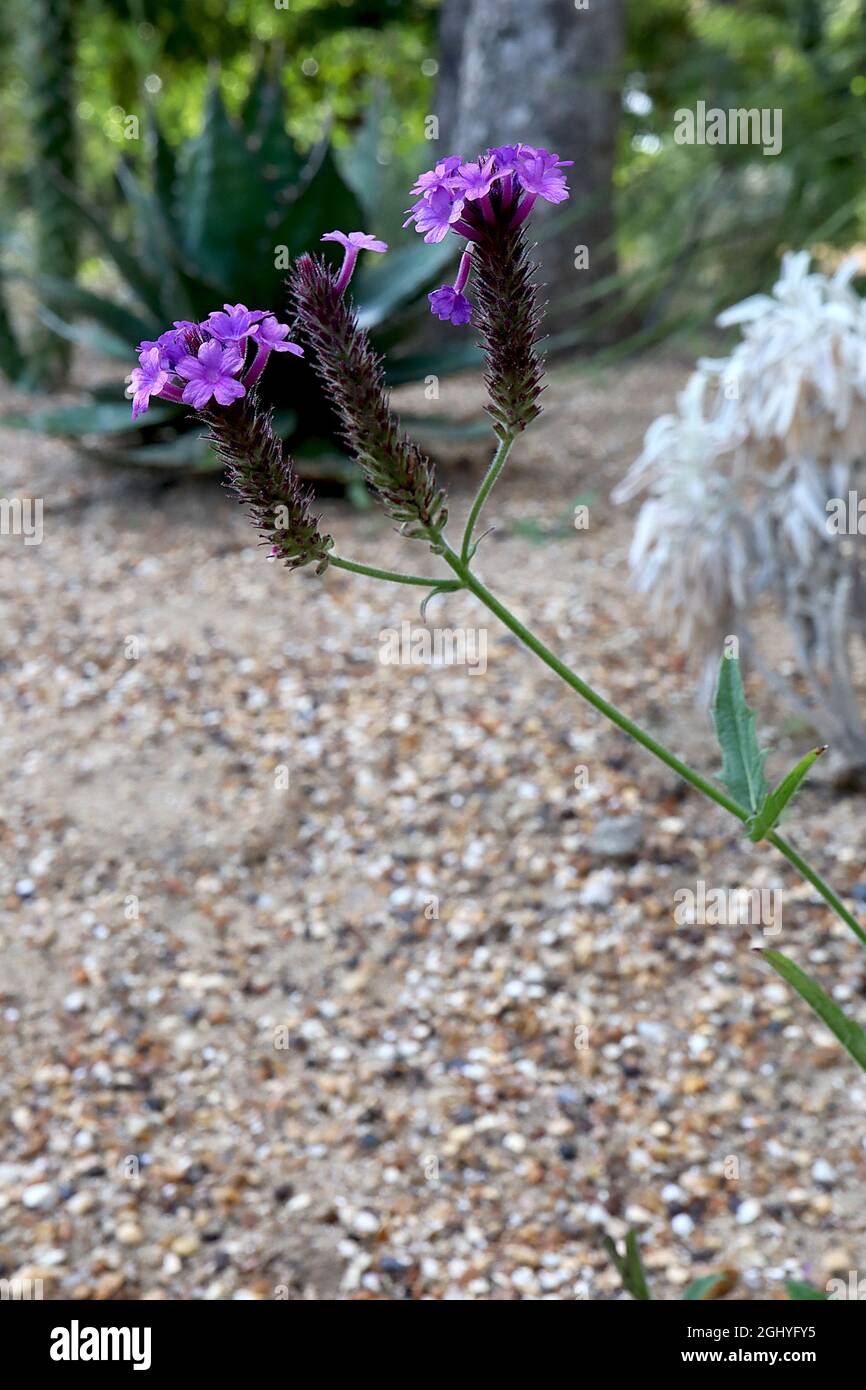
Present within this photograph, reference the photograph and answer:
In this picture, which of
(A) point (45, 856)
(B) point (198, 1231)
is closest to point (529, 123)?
(A) point (45, 856)

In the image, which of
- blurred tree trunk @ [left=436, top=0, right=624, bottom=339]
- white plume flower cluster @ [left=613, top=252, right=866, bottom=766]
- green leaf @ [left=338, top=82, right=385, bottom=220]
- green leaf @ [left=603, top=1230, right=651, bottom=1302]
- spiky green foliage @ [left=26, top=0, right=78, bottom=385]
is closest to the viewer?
green leaf @ [left=603, top=1230, right=651, bottom=1302]

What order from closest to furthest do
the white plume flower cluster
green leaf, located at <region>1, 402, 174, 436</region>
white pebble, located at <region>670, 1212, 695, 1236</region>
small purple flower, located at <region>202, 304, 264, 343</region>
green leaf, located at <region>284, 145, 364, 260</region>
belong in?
small purple flower, located at <region>202, 304, 264, 343</region>, white pebble, located at <region>670, 1212, 695, 1236</region>, the white plume flower cluster, green leaf, located at <region>284, 145, 364, 260</region>, green leaf, located at <region>1, 402, 174, 436</region>

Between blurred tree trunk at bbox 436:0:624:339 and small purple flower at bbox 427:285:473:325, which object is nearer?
small purple flower at bbox 427:285:473:325

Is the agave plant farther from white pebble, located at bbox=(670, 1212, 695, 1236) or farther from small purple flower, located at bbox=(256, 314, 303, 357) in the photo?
small purple flower, located at bbox=(256, 314, 303, 357)

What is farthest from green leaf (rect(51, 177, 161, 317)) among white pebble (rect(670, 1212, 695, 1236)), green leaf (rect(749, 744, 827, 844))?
green leaf (rect(749, 744, 827, 844))

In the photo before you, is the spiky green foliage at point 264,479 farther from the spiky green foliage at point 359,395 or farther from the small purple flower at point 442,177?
the small purple flower at point 442,177

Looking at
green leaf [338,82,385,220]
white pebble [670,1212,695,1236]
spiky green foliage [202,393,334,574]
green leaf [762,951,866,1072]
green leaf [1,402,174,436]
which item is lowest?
white pebble [670,1212,695,1236]

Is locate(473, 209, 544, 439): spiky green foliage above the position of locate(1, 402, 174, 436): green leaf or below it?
below

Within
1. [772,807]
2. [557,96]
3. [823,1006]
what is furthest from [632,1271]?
[557,96]

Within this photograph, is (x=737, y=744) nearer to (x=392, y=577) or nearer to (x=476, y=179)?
(x=392, y=577)
